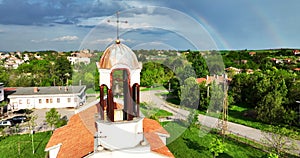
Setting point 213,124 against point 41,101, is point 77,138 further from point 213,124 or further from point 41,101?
point 41,101

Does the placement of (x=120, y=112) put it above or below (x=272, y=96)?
above

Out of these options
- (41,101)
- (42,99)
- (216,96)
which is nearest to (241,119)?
(216,96)

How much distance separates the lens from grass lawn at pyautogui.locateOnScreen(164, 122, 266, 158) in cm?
1696

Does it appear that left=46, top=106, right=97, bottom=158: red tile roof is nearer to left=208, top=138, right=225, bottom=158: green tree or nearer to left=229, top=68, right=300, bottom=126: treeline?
left=208, top=138, right=225, bottom=158: green tree

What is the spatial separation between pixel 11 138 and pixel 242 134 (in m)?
18.3

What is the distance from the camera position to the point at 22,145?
62.2ft

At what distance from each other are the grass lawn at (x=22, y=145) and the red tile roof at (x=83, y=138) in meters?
4.86

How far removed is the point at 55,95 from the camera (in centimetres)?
3234

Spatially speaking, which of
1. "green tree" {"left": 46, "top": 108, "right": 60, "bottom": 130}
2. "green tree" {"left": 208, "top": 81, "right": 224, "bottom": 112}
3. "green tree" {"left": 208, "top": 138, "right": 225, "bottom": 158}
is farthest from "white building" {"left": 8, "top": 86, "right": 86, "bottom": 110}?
"green tree" {"left": 208, "top": 138, "right": 225, "bottom": 158}

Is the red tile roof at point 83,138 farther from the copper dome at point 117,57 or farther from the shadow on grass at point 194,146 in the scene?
the shadow on grass at point 194,146

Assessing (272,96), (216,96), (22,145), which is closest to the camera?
(22,145)

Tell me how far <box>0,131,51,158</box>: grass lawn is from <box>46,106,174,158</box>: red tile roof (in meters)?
4.86

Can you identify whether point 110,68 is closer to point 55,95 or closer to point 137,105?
point 137,105

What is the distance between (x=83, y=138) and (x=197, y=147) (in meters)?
9.76
